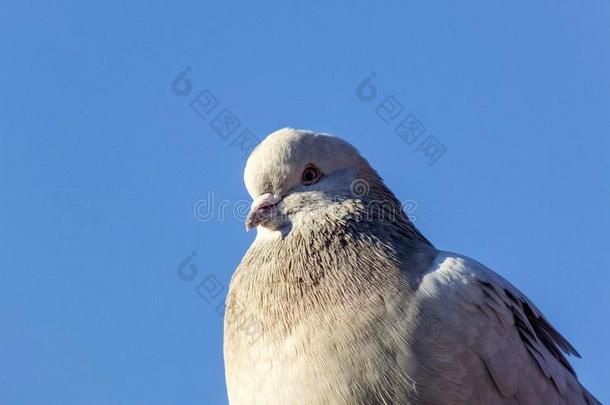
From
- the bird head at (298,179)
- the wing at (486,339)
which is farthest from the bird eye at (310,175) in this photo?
the wing at (486,339)

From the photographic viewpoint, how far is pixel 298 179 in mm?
5797

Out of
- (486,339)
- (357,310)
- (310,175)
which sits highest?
(310,175)

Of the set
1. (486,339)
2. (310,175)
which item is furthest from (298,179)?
(486,339)

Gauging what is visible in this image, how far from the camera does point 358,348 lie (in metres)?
4.79

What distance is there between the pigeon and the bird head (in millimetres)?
10

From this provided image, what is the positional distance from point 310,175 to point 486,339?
1.72 m

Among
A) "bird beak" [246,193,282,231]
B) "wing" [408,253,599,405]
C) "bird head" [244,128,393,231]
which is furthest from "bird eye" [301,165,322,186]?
"wing" [408,253,599,405]

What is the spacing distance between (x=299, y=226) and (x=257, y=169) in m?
0.53

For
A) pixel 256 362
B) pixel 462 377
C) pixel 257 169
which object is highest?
pixel 257 169

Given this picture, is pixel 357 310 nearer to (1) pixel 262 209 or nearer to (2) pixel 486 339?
(2) pixel 486 339

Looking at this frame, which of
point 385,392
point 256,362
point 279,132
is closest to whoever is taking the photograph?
point 385,392

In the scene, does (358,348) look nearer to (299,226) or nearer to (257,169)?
(299,226)

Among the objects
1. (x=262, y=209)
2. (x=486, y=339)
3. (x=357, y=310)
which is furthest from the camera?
(x=262, y=209)

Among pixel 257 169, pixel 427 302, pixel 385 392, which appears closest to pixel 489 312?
pixel 427 302
